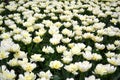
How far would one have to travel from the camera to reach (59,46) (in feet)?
15.9

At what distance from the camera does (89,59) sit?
4098mm

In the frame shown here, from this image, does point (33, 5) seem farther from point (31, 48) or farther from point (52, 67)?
point (52, 67)

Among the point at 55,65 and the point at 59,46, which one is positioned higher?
the point at 59,46

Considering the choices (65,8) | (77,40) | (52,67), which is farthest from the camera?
(65,8)

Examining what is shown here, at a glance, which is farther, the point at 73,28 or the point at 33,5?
the point at 33,5

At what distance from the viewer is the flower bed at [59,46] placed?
3.77m

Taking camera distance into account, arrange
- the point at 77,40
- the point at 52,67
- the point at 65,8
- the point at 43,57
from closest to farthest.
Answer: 1. the point at 52,67
2. the point at 43,57
3. the point at 77,40
4. the point at 65,8

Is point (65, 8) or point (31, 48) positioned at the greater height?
point (65, 8)

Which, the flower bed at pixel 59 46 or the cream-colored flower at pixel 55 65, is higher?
the flower bed at pixel 59 46

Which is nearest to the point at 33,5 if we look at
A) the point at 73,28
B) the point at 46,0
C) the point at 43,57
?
the point at 46,0

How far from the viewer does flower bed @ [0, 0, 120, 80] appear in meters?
3.77

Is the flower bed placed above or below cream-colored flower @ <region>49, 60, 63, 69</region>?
above

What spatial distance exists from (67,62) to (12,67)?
2.46ft

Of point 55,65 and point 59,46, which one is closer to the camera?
point 55,65
